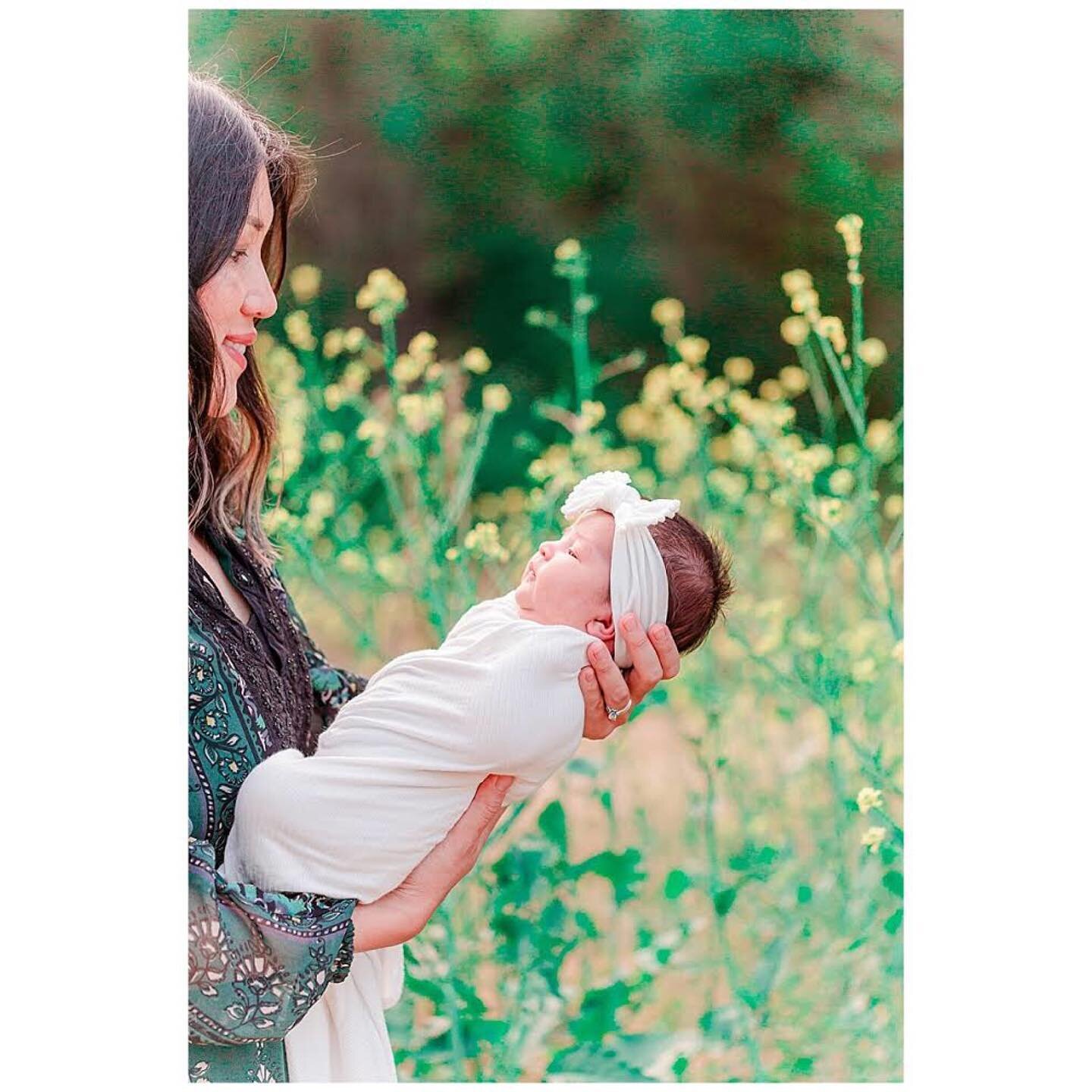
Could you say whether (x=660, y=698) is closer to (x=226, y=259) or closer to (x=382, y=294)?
(x=382, y=294)

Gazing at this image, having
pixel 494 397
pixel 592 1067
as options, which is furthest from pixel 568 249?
pixel 592 1067

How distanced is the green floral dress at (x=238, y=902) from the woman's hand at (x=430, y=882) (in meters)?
0.04

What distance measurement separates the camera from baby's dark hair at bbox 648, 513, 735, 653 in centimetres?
203

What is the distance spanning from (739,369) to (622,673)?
0.75 meters

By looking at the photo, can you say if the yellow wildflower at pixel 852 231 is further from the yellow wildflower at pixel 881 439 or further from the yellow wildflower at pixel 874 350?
the yellow wildflower at pixel 881 439

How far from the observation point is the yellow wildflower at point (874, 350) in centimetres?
236

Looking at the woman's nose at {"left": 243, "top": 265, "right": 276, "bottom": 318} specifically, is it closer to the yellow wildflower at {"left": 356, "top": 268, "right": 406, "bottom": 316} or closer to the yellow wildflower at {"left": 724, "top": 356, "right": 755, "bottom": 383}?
the yellow wildflower at {"left": 356, "top": 268, "right": 406, "bottom": 316}

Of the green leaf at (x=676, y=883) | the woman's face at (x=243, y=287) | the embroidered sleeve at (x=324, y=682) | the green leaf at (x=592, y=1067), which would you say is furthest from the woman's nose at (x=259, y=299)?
the green leaf at (x=592, y=1067)

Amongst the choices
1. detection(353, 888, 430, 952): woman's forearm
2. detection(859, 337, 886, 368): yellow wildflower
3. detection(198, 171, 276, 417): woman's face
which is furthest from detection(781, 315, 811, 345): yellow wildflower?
detection(353, 888, 430, 952): woman's forearm

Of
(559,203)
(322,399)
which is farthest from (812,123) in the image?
(322,399)

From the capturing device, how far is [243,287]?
1.96 metres

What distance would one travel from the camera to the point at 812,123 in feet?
7.72

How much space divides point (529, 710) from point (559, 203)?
999 millimetres
